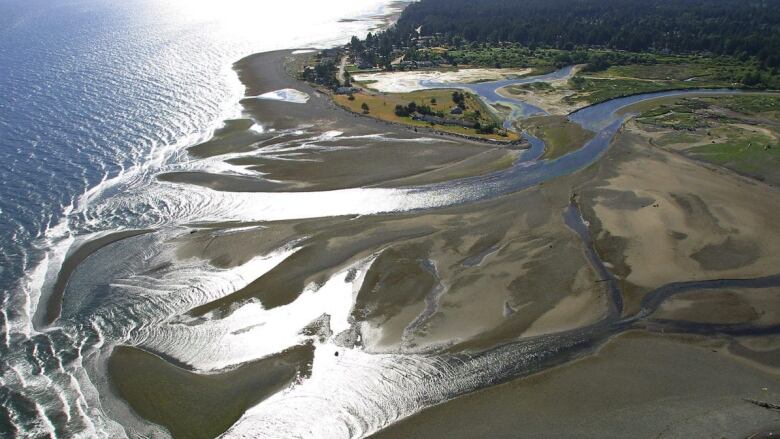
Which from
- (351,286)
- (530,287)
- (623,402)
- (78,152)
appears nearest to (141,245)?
(351,286)

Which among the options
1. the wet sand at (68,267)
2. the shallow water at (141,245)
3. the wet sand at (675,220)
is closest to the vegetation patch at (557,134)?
the shallow water at (141,245)

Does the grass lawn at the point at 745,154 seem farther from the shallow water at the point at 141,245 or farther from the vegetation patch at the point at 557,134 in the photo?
the vegetation patch at the point at 557,134

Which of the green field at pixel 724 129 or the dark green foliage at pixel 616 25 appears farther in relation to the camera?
the dark green foliage at pixel 616 25

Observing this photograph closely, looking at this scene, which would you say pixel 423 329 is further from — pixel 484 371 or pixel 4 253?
pixel 4 253

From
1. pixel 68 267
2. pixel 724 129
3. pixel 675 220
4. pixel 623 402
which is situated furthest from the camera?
pixel 724 129

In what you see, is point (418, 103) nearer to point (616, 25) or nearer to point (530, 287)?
point (530, 287)

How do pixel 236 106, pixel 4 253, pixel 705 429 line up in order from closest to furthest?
pixel 705 429 → pixel 4 253 → pixel 236 106

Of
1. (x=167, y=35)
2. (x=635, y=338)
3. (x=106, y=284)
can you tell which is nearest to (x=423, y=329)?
(x=635, y=338)
